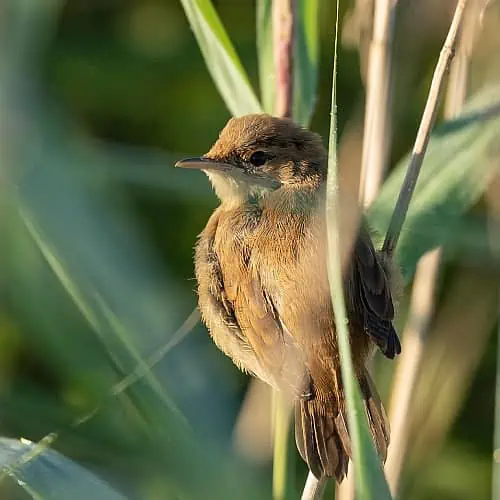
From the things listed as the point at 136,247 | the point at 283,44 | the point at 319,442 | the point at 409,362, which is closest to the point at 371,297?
the point at 319,442

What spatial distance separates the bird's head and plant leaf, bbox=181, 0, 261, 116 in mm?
33

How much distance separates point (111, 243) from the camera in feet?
6.34

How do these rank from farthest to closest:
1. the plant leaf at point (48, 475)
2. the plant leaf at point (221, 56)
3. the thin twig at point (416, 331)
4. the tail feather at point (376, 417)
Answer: the thin twig at point (416, 331)
the plant leaf at point (221, 56)
the tail feather at point (376, 417)
the plant leaf at point (48, 475)

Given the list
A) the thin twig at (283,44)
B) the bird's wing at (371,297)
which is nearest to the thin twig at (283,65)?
the thin twig at (283,44)

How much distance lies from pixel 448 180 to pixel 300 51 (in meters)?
0.39

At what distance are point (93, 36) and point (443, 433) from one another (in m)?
1.76

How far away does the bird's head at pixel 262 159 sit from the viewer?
1.90 metres

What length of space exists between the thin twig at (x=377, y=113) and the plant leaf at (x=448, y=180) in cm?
13

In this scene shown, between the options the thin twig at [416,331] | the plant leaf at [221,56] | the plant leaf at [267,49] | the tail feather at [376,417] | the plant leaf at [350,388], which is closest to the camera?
the plant leaf at [350,388]

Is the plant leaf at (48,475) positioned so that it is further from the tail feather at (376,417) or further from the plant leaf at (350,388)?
the tail feather at (376,417)

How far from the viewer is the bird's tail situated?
1611 millimetres

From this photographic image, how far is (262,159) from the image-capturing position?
1.98 m

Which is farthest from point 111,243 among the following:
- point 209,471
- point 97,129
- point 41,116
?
point 97,129

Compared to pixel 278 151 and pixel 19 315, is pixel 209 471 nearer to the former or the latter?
pixel 278 151
